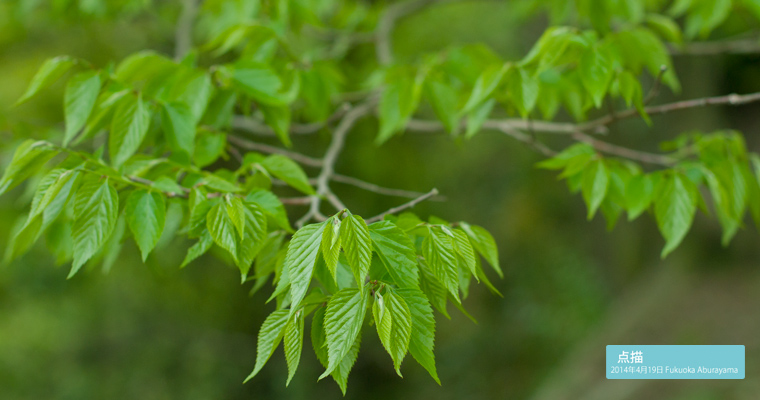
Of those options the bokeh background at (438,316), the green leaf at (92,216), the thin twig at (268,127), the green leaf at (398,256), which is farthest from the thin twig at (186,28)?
the green leaf at (398,256)

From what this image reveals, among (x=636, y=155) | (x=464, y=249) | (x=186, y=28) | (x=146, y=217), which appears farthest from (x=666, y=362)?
(x=186, y=28)

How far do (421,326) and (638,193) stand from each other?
0.80 meters

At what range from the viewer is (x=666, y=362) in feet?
5.68

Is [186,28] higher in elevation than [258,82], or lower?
higher

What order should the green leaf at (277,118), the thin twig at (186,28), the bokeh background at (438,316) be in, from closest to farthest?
1. the green leaf at (277,118)
2. the thin twig at (186,28)
3. the bokeh background at (438,316)

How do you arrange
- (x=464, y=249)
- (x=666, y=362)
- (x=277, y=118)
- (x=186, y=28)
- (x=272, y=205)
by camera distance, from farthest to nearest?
(x=186, y=28), (x=666, y=362), (x=277, y=118), (x=272, y=205), (x=464, y=249)

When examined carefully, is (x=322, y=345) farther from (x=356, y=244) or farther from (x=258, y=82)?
(x=258, y=82)

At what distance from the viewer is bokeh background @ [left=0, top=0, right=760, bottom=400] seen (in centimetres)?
329

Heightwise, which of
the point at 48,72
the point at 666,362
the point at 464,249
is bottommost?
the point at 666,362

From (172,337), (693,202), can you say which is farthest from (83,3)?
(172,337)

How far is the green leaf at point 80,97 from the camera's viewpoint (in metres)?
1.08

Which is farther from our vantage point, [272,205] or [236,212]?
[272,205]

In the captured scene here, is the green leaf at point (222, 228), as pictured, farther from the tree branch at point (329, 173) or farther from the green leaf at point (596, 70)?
the green leaf at point (596, 70)

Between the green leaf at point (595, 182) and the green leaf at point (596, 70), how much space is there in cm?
19
